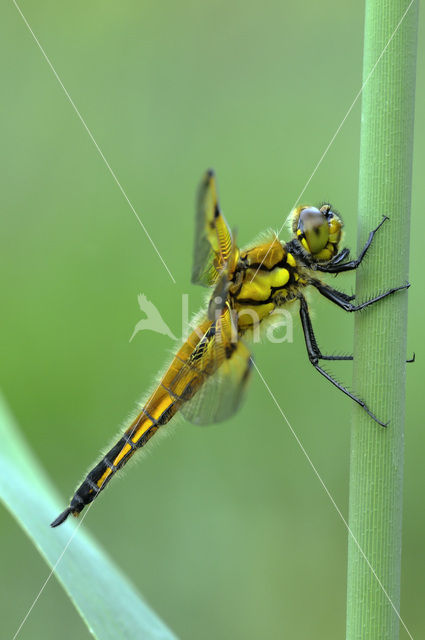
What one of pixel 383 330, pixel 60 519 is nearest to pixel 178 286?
pixel 60 519

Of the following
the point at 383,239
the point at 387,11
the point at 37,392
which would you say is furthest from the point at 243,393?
the point at 37,392

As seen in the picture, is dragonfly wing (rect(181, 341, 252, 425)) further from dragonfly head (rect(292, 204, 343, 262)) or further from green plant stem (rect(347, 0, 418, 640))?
green plant stem (rect(347, 0, 418, 640))

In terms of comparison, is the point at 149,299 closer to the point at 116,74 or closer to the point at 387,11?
the point at 116,74

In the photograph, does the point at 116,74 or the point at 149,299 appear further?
the point at 116,74

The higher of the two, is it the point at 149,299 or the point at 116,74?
the point at 116,74

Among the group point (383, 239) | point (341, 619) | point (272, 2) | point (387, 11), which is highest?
point (272, 2)

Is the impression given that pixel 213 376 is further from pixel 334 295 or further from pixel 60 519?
pixel 60 519

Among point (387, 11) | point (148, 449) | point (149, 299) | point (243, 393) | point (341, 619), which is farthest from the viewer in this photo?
point (149, 299)

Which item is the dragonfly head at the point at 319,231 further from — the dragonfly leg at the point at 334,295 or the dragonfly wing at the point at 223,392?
the dragonfly wing at the point at 223,392
